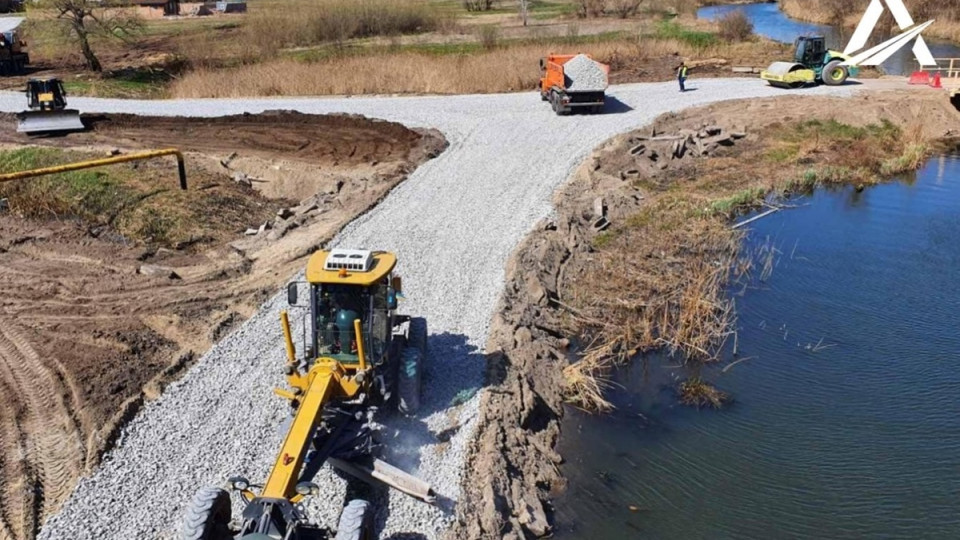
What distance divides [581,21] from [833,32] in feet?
58.9

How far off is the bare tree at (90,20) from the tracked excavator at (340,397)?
112 ft

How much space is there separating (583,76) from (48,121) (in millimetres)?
18882

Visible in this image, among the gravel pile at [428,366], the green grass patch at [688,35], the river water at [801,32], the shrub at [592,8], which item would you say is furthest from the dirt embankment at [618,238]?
the shrub at [592,8]

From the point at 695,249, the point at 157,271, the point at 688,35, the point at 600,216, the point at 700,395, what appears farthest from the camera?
the point at 688,35

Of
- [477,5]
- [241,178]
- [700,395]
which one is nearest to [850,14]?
[477,5]

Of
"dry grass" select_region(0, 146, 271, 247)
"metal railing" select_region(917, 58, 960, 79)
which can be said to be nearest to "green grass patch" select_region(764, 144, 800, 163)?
"metal railing" select_region(917, 58, 960, 79)

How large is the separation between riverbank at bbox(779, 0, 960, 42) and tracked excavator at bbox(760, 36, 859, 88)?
22.4m

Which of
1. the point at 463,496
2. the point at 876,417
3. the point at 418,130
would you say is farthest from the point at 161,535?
the point at 418,130

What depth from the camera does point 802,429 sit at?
13.5 meters

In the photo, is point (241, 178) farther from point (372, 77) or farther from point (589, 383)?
point (589, 383)

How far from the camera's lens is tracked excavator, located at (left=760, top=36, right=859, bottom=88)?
112ft

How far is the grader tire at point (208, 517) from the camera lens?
8477mm

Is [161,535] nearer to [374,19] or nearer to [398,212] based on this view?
[398,212]

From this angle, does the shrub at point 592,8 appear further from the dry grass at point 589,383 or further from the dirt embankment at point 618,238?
the dry grass at point 589,383
